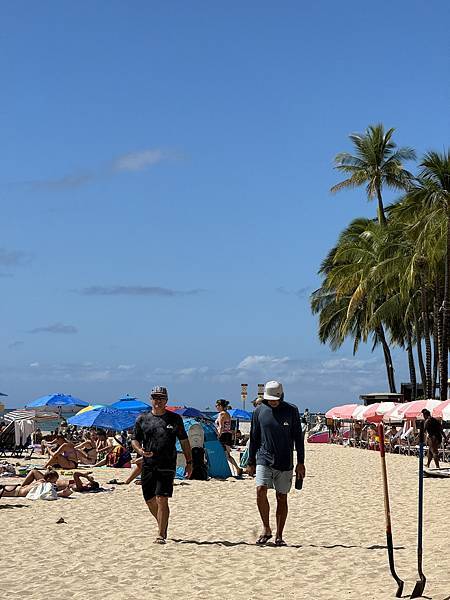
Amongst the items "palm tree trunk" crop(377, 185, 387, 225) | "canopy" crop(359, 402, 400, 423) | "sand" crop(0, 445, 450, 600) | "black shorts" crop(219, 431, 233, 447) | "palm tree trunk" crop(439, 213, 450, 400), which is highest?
"palm tree trunk" crop(377, 185, 387, 225)

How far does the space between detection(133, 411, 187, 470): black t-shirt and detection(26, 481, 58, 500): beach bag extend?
4.96 m

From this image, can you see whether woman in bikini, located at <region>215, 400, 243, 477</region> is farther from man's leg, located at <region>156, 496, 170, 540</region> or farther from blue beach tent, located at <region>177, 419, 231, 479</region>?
man's leg, located at <region>156, 496, 170, 540</region>

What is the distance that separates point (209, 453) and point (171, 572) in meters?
9.83

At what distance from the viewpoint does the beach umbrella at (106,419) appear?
75.8 ft

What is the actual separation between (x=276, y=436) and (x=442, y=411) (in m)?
14.6

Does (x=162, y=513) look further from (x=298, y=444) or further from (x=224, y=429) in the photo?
(x=224, y=429)

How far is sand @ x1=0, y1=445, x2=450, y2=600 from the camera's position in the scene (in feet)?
22.2

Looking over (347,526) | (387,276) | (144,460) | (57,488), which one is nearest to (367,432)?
(387,276)

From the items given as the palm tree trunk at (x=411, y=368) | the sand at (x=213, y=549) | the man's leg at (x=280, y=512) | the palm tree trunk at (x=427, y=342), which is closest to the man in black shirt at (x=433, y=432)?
the sand at (x=213, y=549)

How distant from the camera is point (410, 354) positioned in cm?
4538

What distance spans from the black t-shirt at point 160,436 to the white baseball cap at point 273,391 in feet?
2.88

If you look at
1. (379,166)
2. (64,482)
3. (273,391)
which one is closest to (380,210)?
(379,166)

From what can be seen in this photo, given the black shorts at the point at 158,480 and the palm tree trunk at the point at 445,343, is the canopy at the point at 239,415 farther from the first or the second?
the black shorts at the point at 158,480

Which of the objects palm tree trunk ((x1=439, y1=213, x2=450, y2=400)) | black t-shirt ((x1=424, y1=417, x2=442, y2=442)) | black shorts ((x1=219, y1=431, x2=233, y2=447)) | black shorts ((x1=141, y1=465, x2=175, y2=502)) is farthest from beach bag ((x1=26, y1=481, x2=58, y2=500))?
palm tree trunk ((x1=439, y1=213, x2=450, y2=400))
